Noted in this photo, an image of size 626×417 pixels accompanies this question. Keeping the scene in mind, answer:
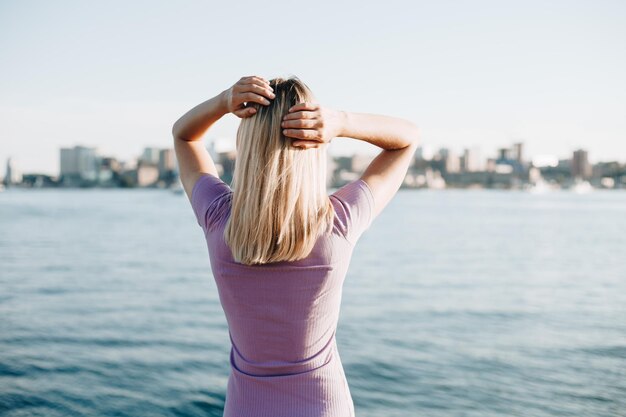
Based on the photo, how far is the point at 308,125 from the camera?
1.54 m

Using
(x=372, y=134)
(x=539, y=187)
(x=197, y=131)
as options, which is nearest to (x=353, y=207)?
(x=372, y=134)

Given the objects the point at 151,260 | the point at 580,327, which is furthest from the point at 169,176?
the point at 580,327

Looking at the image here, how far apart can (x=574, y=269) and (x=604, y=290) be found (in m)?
4.99

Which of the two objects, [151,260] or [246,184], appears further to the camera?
[151,260]

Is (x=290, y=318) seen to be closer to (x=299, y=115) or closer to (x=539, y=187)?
(x=299, y=115)

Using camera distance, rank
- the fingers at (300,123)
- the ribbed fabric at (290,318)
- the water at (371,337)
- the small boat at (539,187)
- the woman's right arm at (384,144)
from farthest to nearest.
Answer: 1. the small boat at (539,187)
2. the water at (371,337)
3. the woman's right arm at (384,144)
4. the ribbed fabric at (290,318)
5. the fingers at (300,123)

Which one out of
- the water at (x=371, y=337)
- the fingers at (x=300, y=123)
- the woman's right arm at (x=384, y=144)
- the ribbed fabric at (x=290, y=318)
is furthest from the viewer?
the water at (x=371, y=337)

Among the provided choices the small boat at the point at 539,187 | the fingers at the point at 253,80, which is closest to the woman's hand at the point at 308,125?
the fingers at the point at 253,80

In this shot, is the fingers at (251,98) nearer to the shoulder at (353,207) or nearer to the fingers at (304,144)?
the fingers at (304,144)

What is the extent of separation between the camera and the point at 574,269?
22141 millimetres

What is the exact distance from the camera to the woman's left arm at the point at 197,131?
1.71 metres

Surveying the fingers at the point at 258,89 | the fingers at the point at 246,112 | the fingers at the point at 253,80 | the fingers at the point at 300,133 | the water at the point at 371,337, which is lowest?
the water at the point at 371,337

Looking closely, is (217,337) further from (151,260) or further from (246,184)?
(151,260)

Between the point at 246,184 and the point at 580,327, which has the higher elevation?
the point at 246,184
